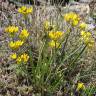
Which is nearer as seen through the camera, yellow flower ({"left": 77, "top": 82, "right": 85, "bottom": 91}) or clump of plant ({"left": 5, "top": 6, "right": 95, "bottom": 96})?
clump of plant ({"left": 5, "top": 6, "right": 95, "bottom": 96})

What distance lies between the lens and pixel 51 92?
2988mm

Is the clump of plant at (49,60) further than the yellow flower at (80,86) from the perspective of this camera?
No

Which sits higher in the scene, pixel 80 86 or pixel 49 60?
pixel 49 60

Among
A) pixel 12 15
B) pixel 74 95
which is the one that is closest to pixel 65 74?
pixel 74 95

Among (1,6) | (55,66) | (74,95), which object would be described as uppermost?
(1,6)

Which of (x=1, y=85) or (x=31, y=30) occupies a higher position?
(x=31, y=30)

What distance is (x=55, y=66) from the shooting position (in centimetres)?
314

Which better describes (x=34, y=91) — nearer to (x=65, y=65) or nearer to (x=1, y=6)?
(x=65, y=65)

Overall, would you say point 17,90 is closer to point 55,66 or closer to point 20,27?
point 55,66

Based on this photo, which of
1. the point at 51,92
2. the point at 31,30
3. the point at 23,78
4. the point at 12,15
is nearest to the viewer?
the point at 51,92

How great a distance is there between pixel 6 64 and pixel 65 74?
0.61 meters

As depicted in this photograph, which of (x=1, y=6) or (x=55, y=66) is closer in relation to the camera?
(x=55, y=66)

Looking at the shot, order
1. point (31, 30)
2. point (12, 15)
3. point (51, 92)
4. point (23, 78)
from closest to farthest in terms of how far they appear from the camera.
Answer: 1. point (51, 92)
2. point (23, 78)
3. point (31, 30)
4. point (12, 15)

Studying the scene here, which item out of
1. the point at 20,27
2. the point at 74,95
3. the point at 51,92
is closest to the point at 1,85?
the point at 51,92
